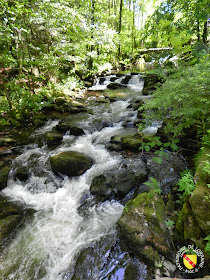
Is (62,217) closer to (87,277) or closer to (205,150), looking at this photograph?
(87,277)

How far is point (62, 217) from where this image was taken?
392cm

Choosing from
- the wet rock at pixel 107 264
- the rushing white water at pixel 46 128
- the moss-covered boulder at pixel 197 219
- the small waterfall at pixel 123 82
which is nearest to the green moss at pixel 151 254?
the wet rock at pixel 107 264

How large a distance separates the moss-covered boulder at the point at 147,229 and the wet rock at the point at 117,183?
35.3 inches

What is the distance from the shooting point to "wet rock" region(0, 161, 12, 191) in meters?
Result: 4.76

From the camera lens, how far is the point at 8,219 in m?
3.65

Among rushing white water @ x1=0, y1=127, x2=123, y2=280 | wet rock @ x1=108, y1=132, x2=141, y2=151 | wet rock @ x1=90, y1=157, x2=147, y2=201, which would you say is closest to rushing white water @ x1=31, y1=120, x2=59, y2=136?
rushing white water @ x1=0, y1=127, x2=123, y2=280

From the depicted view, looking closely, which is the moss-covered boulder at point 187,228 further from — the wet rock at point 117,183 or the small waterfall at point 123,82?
the small waterfall at point 123,82

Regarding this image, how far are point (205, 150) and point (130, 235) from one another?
223 centimetres

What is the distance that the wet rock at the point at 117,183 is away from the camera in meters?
4.19

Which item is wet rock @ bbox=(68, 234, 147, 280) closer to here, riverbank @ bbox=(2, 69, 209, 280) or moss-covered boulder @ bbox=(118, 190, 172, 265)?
riverbank @ bbox=(2, 69, 209, 280)

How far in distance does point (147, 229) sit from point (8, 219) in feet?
10.3

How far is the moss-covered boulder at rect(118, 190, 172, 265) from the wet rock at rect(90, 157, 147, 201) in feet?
2.94

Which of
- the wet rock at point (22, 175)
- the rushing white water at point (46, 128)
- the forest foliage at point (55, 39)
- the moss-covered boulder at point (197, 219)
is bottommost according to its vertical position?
the wet rock at point (22, 175)

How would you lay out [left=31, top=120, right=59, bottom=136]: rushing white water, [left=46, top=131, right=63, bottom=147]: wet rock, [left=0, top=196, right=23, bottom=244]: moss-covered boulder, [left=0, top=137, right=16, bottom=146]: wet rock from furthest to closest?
[left=31, top=120, right=59, bottom=136]: rushing white water < [left=46, top=131, right=63, bottom=147]: wet rock < [left=0, top=137, right=16, bottom=146]: wet rock < [left=0, top=196, right=23, bottom=244]: moss-covered boulder
